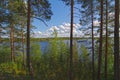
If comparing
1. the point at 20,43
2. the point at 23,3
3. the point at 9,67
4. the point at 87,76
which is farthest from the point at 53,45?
the point at 23,3

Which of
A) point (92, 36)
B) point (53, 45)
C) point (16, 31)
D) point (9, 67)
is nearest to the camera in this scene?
point (9, 67)

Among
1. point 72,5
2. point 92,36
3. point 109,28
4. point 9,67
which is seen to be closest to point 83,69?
point 92,36

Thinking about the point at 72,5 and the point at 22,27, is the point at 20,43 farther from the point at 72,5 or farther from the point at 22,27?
the point at 72,5

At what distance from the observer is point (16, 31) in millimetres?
39969

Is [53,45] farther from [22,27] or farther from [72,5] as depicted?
[72,5]

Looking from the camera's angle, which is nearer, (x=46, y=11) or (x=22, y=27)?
(x=46, y=11)

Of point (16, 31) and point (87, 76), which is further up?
point (16, 31)

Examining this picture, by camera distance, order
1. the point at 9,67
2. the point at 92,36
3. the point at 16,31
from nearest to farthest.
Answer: the point at 9,67
the point at 92,36
the point at 16,31

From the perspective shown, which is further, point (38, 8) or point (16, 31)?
point (16, 31)

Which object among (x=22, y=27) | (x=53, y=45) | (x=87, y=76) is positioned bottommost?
(x=87, y=76)

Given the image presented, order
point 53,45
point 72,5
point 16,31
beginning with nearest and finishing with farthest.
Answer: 1. point 72,5
2. point 16,31
3. point 53,45

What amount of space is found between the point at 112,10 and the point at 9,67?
12.4 metres

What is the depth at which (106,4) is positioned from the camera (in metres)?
25.7

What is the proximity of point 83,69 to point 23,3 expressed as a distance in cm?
1555
